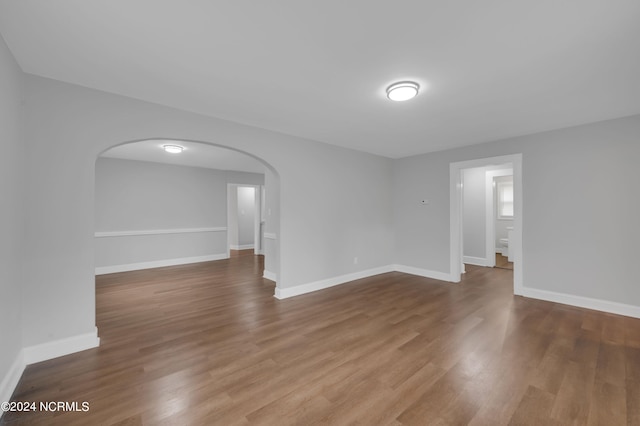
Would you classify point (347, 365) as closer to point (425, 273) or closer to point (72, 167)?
point (72, 167)

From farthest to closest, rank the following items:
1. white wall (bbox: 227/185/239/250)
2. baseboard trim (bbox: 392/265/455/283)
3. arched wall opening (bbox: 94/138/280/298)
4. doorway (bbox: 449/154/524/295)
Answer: white wall (bbox: 227/185/239/250)
arched wall opening (bbox: 94/138/280/298)
baseboard trim (bbox: 392/265/455/283)
doorway (bbox: 449/154/524/295)

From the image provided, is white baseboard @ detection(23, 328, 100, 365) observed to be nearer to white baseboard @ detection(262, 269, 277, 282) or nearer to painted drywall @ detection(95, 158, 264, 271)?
white baseboard @ detection(262, 269, 277, 282)

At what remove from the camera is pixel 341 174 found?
4.77m

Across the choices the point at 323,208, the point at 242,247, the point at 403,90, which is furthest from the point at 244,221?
the point at 403,90

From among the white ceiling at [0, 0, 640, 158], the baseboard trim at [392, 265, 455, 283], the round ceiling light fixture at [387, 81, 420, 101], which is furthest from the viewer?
the baseboard trim at [392, 265, 455, 283]

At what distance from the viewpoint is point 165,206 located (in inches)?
254

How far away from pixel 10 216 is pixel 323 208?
3501 millimetres

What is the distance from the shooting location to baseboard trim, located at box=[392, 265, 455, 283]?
4.92 meters

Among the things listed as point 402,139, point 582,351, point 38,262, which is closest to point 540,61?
point 402,139

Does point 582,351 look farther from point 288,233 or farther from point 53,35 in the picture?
point 53,35

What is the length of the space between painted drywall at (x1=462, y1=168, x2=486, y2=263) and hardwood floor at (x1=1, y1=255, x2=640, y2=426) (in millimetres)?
2733

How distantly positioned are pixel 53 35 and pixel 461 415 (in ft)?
12.4

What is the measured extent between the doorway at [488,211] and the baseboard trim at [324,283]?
1439 mm

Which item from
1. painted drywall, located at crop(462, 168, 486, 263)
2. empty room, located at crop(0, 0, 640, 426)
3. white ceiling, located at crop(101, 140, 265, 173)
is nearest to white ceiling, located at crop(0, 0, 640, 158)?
empty room, located at crop(0, 0, 640, 426)
